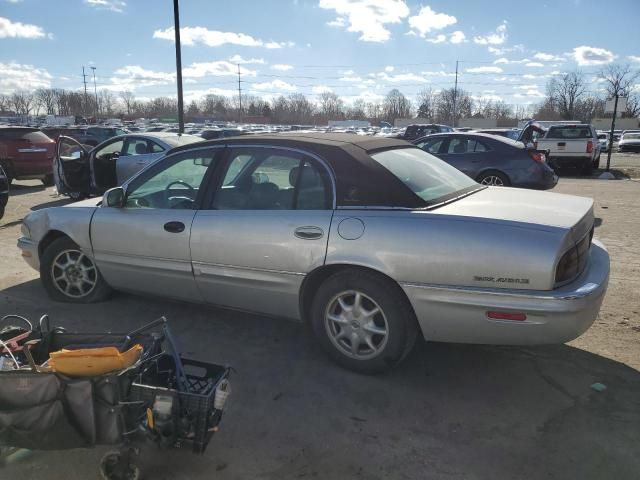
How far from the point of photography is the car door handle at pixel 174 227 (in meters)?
3.91

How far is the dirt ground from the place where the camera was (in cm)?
257

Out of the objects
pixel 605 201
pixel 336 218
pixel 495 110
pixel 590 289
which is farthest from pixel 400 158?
pixel 495 110

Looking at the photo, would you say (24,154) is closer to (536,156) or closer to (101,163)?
(101,163)

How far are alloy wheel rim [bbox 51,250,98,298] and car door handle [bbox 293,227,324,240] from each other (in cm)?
222

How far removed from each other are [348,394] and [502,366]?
1151 millimetres

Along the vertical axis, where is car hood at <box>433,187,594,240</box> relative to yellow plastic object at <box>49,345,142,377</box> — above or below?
above

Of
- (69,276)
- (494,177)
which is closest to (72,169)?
(69,276)

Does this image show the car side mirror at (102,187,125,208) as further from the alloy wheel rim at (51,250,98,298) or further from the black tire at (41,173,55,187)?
the black tire at (41,173,55,187)

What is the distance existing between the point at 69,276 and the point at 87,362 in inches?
107

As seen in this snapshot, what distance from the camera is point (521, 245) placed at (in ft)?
9.40

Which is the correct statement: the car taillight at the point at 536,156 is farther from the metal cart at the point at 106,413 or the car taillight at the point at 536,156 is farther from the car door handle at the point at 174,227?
the metal cart at the point at 106,413

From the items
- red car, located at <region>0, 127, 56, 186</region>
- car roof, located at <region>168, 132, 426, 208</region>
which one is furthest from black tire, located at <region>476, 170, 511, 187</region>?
Result: red car, located at <region>0, 127, 56, 186</region>

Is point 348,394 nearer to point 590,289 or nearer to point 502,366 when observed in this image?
point 502,366

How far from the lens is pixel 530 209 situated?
11.0 feet
